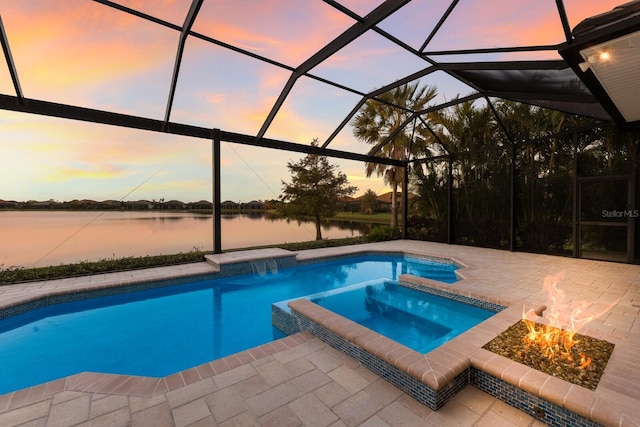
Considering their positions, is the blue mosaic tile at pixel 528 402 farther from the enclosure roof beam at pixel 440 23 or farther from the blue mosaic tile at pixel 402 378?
the enclosure roof beam at pixel 440 23

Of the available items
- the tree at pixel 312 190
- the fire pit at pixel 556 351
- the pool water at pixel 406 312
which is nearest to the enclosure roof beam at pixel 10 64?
the pool water at pixel 406 312

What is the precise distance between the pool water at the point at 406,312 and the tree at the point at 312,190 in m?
7.07

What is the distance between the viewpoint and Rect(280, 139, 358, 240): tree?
12797 millimetres

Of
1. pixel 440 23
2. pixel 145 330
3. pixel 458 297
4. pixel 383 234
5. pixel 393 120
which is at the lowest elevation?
pixel 145 330

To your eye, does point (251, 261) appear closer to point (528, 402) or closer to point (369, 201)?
point (528, 402)

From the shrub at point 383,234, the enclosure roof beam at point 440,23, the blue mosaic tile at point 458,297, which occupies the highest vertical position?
the enclosure roof beam at point 440,23

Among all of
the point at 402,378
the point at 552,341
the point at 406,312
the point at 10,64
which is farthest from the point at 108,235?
the point at 552,341

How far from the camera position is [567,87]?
4832mm

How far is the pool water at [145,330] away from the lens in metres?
3.36

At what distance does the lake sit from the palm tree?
5.30 meters

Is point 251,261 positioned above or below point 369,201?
below

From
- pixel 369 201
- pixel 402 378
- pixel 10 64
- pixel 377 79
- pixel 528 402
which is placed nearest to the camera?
pixel 528 402

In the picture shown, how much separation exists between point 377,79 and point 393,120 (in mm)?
5404

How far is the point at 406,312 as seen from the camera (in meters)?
4.92
